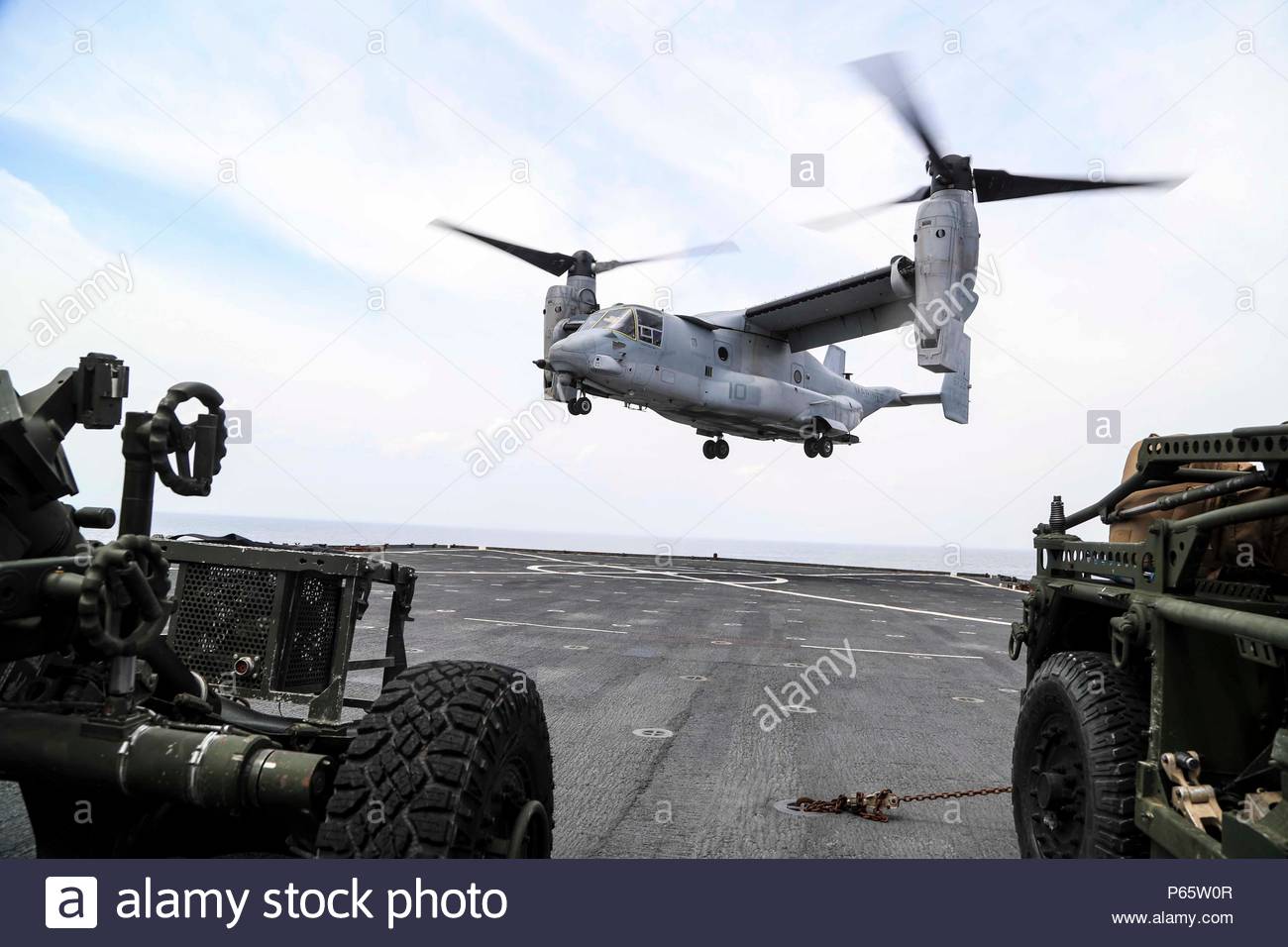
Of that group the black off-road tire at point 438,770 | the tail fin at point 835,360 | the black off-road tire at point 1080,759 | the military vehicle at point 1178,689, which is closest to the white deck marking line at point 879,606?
the black off-road tire at point 1080,759

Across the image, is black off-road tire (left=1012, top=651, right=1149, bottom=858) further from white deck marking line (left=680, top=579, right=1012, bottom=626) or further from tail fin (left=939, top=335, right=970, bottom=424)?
tail fin (left=939, top=335, right=970, bottom=424)

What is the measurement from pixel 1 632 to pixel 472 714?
141cm

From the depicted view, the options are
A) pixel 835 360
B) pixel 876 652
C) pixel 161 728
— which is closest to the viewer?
pixel 161 728

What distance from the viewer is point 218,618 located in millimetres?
4055

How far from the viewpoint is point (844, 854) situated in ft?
16.5

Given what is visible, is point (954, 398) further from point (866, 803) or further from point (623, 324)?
point (866, 803)

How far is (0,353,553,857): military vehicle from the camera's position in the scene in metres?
2.55

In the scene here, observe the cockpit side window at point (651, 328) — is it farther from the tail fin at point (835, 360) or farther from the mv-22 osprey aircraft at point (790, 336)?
the tail fin at point (835, 360)

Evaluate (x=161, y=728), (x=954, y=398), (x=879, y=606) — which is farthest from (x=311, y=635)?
(x=954, y=398)

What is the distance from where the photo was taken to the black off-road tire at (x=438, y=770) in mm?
2592

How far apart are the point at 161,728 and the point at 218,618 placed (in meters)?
1.47
